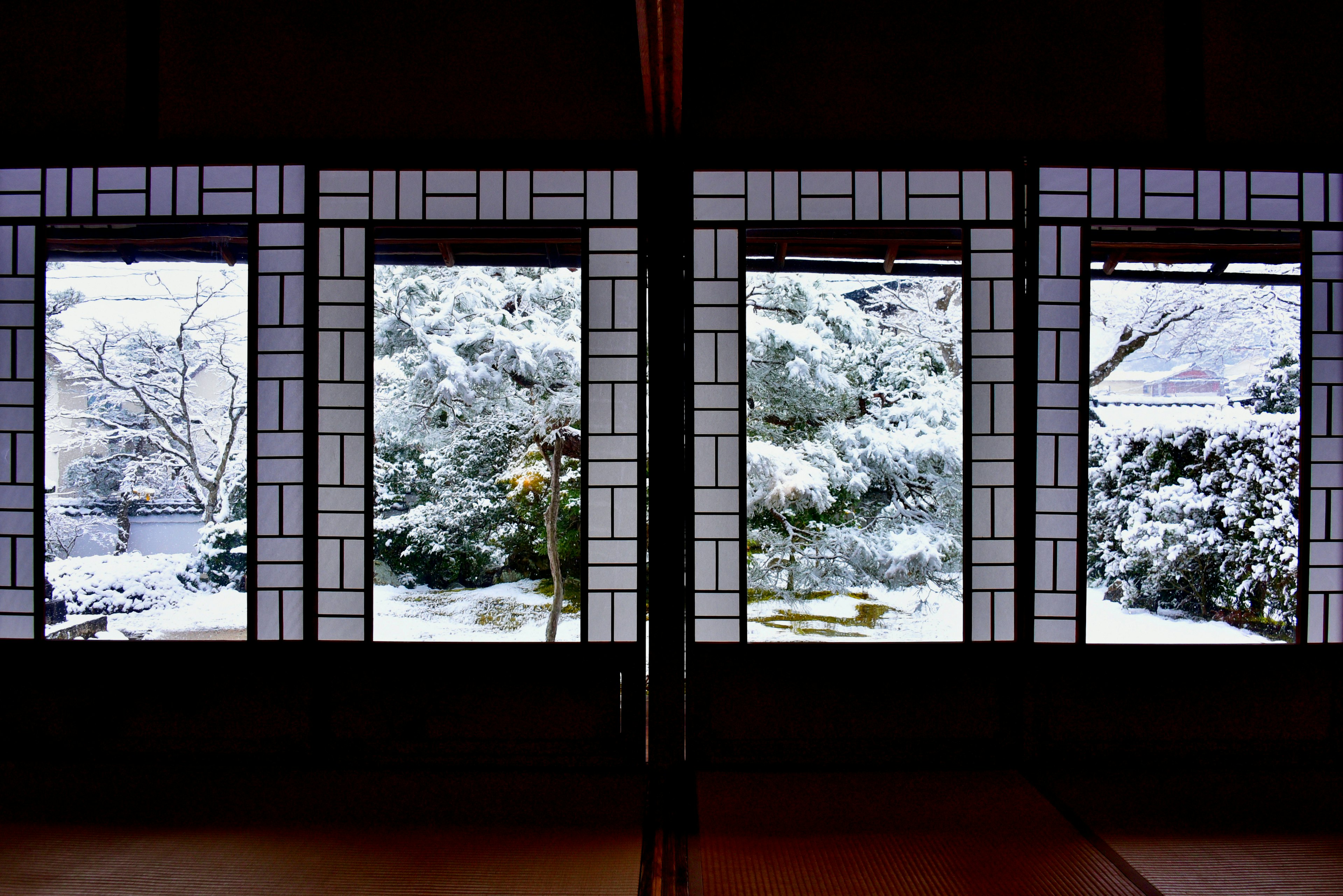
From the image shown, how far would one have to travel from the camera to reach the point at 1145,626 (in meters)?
6.38

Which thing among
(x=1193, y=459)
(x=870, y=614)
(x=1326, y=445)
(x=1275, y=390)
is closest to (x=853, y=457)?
(x=870, y=614)

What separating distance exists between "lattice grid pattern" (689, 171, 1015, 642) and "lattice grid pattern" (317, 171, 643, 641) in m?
0.24

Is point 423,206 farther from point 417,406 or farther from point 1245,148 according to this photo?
point 417,406

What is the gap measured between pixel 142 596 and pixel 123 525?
699mm

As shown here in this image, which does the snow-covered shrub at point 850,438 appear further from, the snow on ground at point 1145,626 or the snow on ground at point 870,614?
the snow on ground at point 1145,626

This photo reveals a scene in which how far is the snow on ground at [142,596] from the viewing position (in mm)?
6348

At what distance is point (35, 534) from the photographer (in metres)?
2.52

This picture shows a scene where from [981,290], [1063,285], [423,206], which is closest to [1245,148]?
[1063,285]

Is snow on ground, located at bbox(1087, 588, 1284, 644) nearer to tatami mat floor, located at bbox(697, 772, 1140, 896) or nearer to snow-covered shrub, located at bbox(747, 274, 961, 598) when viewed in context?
→ snow-covered shrub, located at bbox(747, 274, 961, 598)

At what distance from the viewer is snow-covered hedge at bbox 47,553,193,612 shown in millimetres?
6324

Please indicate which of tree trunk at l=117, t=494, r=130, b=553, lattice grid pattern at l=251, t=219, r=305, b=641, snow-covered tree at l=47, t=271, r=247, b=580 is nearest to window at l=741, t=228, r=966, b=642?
lattice grid pattern at l=251, t=219, r=305, b=641

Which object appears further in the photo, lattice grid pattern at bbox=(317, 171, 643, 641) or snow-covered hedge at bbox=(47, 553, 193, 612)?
snow-covered hedge at bbox=(47, 553, 193, 612)

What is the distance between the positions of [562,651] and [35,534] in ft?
6.57

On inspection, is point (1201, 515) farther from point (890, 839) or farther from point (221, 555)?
point (221, 555)
